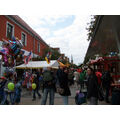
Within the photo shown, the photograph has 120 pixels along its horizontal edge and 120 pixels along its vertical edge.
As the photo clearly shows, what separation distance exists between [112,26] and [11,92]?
4456 mm

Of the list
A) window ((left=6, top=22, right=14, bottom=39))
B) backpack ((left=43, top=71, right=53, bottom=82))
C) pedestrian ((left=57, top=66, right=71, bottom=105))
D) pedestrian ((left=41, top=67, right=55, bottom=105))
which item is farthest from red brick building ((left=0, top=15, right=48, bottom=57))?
pedestrian ((left=57, top=66, right=71, bottom=105))

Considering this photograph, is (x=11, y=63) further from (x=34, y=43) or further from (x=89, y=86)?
(x=34, y=43)

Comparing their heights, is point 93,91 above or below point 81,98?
above

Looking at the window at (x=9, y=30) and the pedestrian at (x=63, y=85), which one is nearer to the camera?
the pedestrian at (x=63, y=85)

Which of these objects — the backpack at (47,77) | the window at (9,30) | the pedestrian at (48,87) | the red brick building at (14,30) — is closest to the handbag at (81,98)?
the pedestrian at (48,87)

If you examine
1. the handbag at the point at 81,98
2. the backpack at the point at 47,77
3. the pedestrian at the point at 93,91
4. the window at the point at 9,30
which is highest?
the window at the point at 9,30

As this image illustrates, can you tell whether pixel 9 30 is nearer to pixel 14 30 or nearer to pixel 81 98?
pixel 14 30

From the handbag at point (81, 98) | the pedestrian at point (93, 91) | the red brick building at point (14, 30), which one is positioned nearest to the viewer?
the pedestrian at point (93, 91)

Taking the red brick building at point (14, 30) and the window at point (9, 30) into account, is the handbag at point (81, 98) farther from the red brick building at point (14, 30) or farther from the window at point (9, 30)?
the window at point (9, 30)

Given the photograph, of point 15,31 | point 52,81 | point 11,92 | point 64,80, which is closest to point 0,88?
point 11,92

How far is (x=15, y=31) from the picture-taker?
15.0 metres

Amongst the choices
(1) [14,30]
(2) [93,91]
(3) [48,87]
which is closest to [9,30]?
(1) [14,30]

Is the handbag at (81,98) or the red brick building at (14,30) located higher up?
the red brick building at (14,30)

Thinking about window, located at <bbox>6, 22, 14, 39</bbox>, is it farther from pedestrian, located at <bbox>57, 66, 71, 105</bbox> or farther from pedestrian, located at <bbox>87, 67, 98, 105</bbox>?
pedestrian, located at <bbox>87, 67, 98, 105</bbox>
